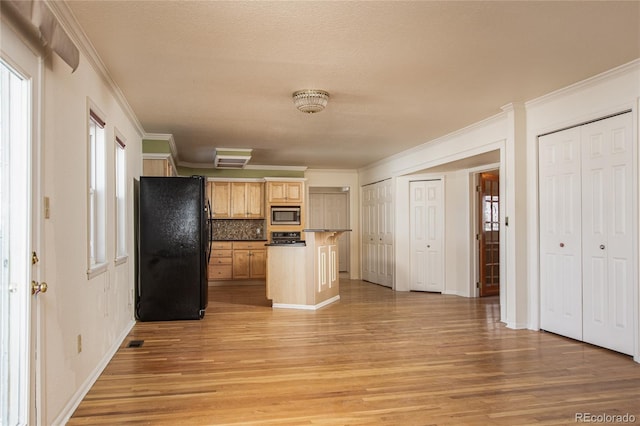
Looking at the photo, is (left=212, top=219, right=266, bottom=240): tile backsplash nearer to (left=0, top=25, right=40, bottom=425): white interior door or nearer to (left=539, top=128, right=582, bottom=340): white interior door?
(left=539, top=128, right=582, bottom=340): white interior door

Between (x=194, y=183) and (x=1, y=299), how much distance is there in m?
3.67

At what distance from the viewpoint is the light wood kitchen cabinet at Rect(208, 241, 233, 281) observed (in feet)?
29.9

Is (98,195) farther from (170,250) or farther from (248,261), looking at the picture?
(248,261)

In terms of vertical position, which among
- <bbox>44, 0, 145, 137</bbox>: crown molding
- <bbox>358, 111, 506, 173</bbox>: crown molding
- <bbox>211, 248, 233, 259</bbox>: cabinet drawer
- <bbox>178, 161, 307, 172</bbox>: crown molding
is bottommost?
<bbox>211, 248, 233, 259</bbox>: cabinet drawer

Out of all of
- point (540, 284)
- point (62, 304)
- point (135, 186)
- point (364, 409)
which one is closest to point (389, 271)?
point (540, 284)

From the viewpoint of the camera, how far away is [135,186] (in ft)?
18.5

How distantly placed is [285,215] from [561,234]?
5653 mm

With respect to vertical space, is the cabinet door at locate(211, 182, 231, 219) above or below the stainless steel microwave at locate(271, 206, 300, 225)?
above

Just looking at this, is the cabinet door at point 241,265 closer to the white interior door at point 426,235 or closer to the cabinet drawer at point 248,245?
the cabinet drawer at point 248,245

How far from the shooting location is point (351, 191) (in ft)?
34.1

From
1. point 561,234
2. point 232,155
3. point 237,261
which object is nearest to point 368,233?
point 237,261

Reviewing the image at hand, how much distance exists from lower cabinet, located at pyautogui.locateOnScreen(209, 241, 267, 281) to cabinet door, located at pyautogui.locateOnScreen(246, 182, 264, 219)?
61 cm

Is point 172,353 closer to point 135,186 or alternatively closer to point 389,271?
point 135,186

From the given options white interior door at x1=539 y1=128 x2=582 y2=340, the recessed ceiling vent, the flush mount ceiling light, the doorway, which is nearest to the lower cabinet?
the recessed ceiling vent
